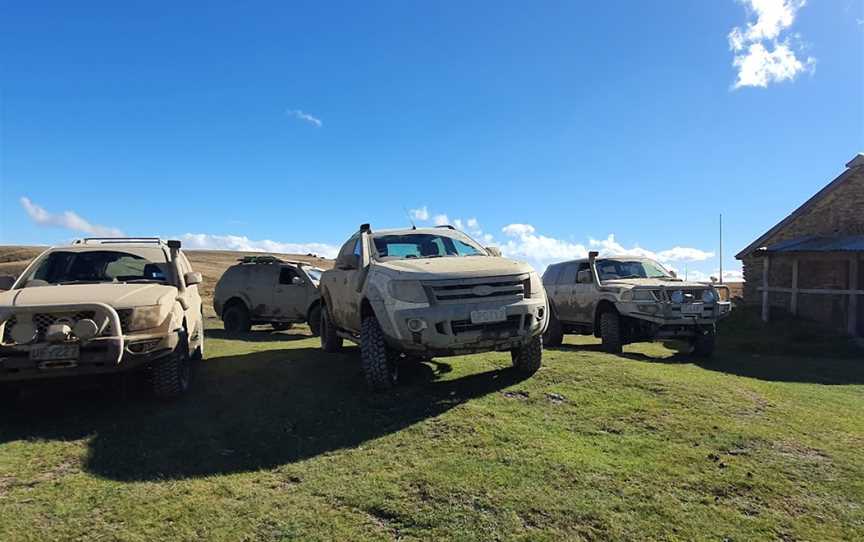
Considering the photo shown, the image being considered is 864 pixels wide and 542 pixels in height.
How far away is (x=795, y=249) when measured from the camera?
1622cm

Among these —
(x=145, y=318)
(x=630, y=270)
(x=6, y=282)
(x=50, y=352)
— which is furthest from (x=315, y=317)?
(x=50, y=352)

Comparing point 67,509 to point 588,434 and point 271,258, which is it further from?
point 271,258

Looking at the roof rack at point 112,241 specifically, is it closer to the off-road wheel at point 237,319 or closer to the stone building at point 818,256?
the off-road wheel at point 237,319

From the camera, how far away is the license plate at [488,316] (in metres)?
5.52

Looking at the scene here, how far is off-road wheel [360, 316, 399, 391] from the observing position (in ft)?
19.4

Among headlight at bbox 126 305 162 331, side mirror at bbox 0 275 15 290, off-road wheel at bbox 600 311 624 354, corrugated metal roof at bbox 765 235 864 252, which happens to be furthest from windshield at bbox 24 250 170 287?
corrugated metal roof at bbox 765 235 864 252

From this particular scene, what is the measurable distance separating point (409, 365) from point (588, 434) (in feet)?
10.7

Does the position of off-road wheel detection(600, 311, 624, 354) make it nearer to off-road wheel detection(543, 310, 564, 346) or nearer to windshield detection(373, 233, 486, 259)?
off-road wheel detection(543, 310, 564, 346)

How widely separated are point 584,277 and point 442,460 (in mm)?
7796

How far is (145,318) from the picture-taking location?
5.38 meters

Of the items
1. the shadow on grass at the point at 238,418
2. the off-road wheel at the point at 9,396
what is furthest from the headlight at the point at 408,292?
the off-road wheel at the point at 9,396

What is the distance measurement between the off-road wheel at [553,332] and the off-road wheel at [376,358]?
6498mm

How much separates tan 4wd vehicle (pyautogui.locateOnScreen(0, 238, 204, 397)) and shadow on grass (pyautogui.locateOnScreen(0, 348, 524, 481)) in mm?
467

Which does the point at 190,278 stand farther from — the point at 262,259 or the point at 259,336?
the point at 262,259
